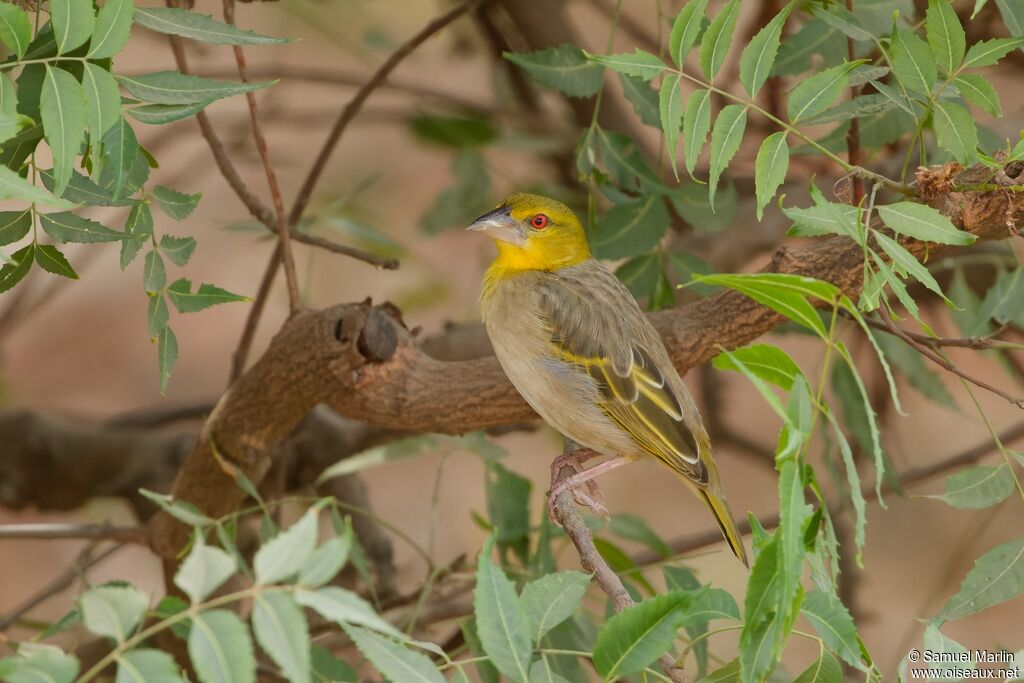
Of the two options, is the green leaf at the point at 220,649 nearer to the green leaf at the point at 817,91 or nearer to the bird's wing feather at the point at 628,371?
the green leaf at the point at 817,91

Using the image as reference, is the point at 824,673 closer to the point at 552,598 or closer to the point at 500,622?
the point at 552,598

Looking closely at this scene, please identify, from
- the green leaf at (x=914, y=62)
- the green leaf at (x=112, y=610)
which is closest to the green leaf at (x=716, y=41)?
the green leaf at (x=914, y=62)

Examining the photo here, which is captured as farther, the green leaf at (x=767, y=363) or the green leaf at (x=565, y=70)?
the green leaf at (x=565, y=70)

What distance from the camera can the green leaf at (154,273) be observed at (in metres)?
2.55

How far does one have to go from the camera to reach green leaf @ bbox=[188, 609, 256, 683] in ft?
4.68

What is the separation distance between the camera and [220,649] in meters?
1.45

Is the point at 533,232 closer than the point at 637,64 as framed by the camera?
No

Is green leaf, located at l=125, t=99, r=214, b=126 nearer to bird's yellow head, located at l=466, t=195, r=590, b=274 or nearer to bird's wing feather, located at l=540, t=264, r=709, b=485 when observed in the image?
bird's wing feather, located at l=540, t=264, r=709, b=485

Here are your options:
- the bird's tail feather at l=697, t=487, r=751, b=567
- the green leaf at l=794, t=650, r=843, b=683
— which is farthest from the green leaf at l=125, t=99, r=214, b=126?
the bird's tail feather at l=697, t=487, r=751, b=567

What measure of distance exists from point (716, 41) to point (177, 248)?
1.30 meters

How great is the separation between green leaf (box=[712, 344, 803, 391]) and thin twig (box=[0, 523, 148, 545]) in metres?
2.68

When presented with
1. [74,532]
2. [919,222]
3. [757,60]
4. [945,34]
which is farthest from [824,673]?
[74,532]

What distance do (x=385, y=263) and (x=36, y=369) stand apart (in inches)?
222

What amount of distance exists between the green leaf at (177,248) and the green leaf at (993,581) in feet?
5.97
